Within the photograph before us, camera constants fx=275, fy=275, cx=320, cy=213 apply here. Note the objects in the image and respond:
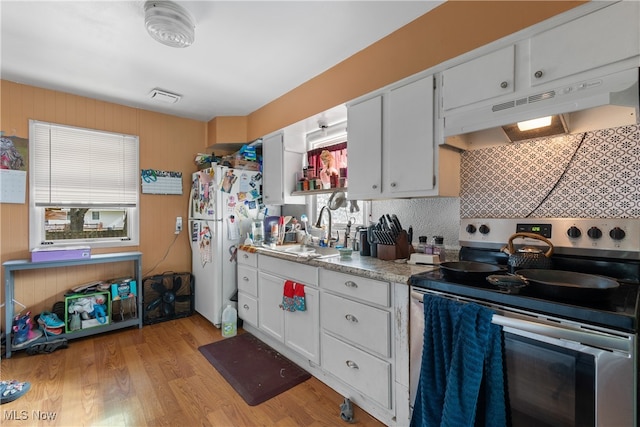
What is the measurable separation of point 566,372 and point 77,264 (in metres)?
3.60

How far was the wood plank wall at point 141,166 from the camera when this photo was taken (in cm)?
255

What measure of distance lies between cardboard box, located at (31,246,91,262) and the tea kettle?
349cm

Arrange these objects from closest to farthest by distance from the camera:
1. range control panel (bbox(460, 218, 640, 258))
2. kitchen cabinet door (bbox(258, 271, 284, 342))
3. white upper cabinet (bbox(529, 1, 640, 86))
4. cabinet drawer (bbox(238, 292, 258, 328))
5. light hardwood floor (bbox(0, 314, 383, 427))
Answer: white upper cabinet (bbox(529, 1, 640, 86))
range control panel (bbox(460, 218, 640, 258))
light hardwood floor (bbox(0, 314, 383, 427))
kitchen cabinet door (bbox(258, 271, 284, 342))
cabinet drawer (bbox(238, 292, 258, 328))

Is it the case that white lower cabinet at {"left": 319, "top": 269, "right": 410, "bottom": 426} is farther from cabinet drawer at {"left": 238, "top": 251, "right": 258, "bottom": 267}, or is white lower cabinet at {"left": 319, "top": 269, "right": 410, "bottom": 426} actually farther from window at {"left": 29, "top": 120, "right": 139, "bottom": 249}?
window at {"left": 29, "top": 120, "right": 139, "bottom": 249}

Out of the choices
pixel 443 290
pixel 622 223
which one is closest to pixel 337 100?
pixel 443 290

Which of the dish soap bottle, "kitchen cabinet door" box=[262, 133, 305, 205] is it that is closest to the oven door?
"kitchen cabinet door" box=[262, 133, 305, 205]

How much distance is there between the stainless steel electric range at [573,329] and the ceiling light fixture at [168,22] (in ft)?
6.48

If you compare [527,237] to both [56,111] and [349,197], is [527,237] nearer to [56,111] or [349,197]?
[349,197]

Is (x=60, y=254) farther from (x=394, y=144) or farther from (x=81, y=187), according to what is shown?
(x=394, y=144)

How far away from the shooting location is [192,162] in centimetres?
356

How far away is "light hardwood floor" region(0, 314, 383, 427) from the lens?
5.35ft

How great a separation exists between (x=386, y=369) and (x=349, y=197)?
1.15 meters

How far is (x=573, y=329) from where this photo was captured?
92 cm

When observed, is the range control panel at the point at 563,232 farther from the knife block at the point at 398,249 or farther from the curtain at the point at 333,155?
the curtain at the point at 333,155
